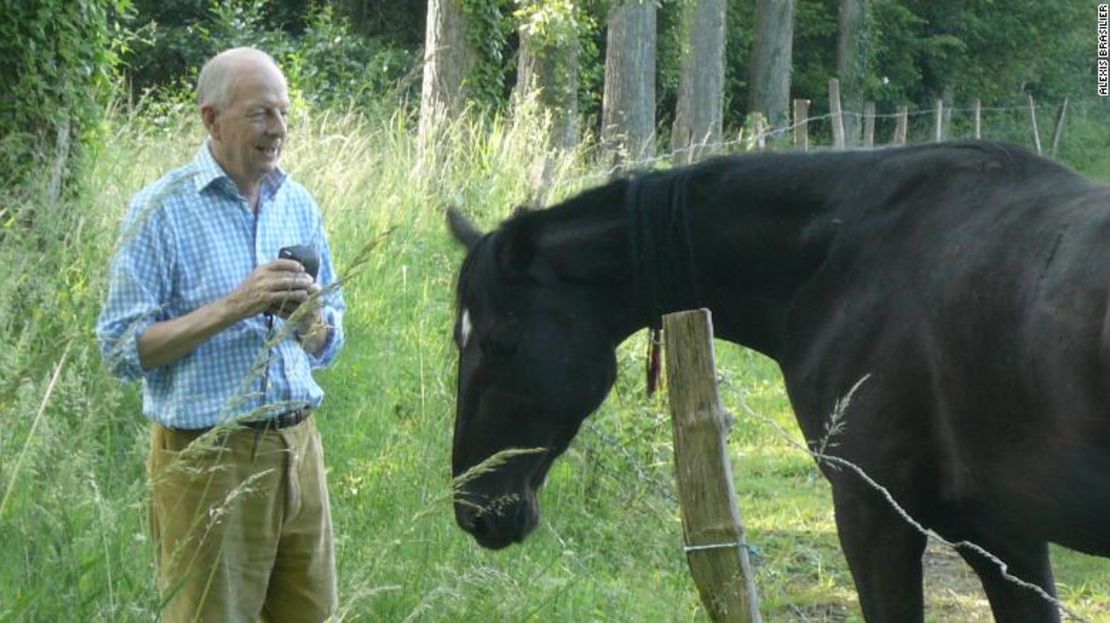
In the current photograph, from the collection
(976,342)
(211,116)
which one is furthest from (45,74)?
(976,342)

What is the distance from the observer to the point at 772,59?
30969 millimetres

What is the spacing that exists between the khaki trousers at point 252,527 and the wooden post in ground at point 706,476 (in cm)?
109

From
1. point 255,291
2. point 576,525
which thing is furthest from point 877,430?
point 576,525

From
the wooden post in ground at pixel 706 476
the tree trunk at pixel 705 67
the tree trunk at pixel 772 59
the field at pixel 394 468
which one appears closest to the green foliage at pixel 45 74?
the field at pixel 394 468

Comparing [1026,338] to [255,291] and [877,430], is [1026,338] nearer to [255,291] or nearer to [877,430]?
[877,430]

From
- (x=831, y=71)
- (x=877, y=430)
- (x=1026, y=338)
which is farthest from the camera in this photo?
(x=831, y=71)

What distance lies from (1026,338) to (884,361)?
46 centimetres

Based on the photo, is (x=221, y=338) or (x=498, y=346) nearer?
(x=221, y=338)

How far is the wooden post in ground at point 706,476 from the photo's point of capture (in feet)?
10.8

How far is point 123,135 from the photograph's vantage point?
31.5 ft

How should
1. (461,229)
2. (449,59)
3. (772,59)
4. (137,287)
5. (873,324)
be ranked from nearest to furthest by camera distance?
(137,287) < (873,324) < (461,229) < (449,59) < (772,59)

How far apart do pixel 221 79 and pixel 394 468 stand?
2.60 m

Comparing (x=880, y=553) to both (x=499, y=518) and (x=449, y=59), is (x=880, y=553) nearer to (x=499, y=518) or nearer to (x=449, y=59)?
(x=499, y=518)

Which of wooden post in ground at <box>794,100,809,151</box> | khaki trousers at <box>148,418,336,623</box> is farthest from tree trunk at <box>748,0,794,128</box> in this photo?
khaki trousers at <box>148,418,336,623</box>
